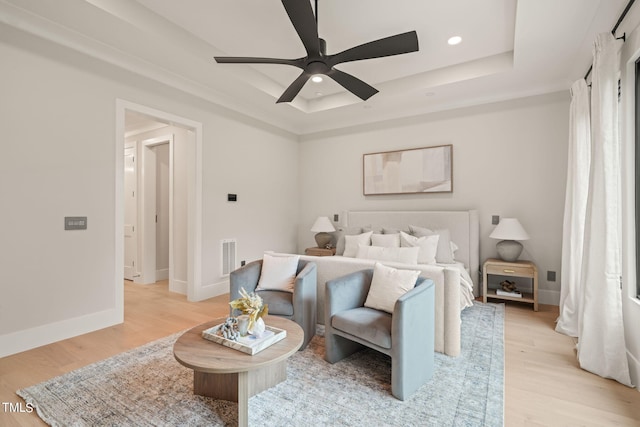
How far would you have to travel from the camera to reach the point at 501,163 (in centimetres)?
436

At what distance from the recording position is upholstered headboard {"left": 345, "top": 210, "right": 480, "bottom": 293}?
14.1 feet

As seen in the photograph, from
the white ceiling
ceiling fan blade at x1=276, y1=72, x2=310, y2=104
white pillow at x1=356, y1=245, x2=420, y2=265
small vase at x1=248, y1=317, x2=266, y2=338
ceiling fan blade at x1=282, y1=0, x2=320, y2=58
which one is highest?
the white ceiling

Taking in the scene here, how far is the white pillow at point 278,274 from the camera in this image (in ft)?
10.0

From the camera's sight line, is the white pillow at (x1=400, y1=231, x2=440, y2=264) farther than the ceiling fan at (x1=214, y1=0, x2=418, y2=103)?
Yes

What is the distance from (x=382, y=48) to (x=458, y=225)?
2.95 metres

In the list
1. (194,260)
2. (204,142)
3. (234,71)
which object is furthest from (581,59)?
(194,260)

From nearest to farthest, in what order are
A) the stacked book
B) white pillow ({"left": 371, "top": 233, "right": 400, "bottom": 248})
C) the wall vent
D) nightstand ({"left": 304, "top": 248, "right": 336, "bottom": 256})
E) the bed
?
1. the bed
2. the stacked book
3. white pillow ({"left": 371, "top": 233, "right": 400, "bottom": 248})
4. the wall vent
5. nightstand ({"left": 304, "top": 248, "right": 336, "bottom": 256})

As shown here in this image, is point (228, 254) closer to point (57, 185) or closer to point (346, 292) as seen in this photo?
point (57, 185)

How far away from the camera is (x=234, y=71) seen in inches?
150

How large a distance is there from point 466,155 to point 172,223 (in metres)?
4.67

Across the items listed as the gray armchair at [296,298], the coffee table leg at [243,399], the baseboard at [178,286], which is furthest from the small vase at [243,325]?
the baseboard at [178,286]

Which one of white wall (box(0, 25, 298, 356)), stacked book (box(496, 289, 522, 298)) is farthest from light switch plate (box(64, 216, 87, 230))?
stacked book (box(496, 289, 522, 298))

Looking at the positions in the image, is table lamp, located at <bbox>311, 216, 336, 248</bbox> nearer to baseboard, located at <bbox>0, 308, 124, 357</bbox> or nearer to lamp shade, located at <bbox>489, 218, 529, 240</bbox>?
lamp shade, located at <bbox>489, 218, 529, 240</bbox>

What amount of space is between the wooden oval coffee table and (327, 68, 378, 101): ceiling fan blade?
7.10ft
